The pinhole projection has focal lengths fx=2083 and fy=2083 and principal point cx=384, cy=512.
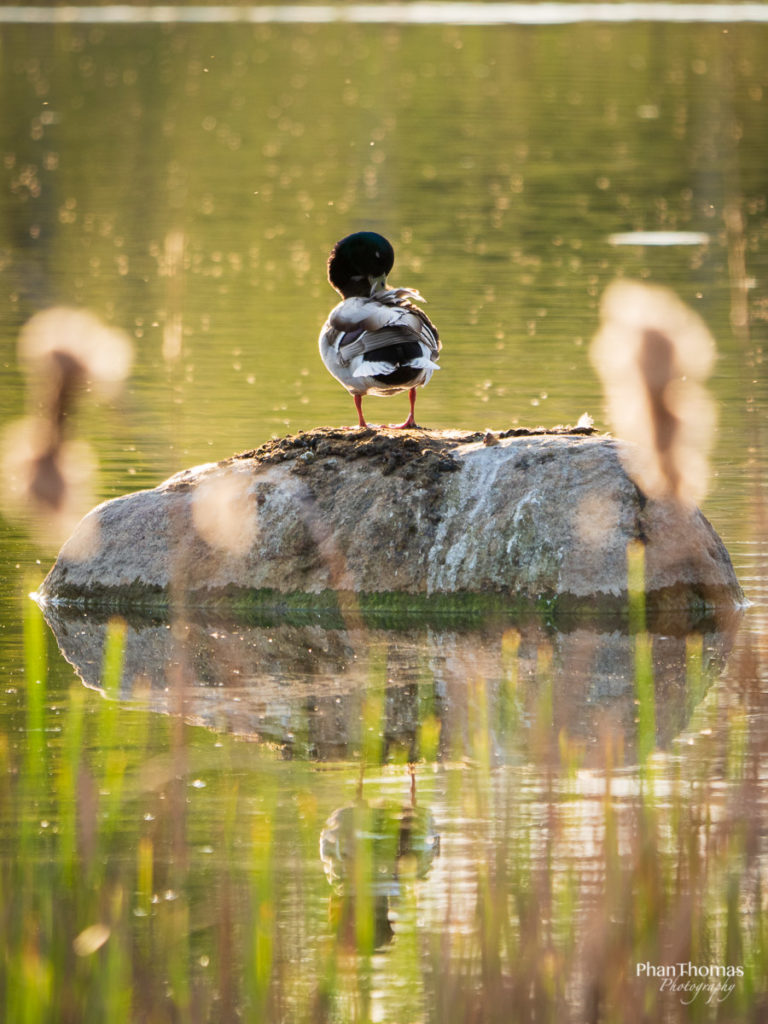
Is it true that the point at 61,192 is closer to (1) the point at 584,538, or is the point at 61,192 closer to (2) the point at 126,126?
(2) the point at 126,126

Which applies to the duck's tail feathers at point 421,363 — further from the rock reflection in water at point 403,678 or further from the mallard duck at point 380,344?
the rock reflection in water at point 403,678

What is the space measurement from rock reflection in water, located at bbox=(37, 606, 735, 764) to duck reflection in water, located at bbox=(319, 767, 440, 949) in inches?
32.2

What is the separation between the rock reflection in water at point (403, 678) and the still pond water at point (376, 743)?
0.09 ft

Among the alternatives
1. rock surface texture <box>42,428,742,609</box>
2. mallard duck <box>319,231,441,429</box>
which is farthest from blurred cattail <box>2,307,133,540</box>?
mallard duck <box>319,231,441,429</box>

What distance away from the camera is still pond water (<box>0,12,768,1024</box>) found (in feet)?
17.1

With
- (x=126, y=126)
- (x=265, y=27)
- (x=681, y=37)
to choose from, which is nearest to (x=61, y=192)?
(x=126, y=126)

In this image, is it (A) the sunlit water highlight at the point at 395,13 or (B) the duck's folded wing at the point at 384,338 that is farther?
(A) the sunlit water highlight at the point at 395,13

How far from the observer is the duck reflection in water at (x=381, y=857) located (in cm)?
623

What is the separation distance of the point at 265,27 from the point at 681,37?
1799 cm

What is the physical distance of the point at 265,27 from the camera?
8225 centimetres

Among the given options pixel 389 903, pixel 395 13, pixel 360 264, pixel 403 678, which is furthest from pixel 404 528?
pixel 395 13

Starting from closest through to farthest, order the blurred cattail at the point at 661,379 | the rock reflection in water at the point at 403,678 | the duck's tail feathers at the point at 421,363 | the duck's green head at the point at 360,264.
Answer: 1. the blurred cattail at the point at 661,379
2. the rock reflection in water at the point at 403,678
3. the duck's tail feathers at the point at 421,363
4. the duck's green head at the point at 360,264

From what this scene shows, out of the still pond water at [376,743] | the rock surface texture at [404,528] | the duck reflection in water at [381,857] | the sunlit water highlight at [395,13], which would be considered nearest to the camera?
the still pond water at [376,743]

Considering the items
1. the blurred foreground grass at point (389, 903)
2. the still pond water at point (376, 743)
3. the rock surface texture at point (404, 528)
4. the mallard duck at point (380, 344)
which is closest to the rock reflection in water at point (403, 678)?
the still pond water at point (376, 743)
